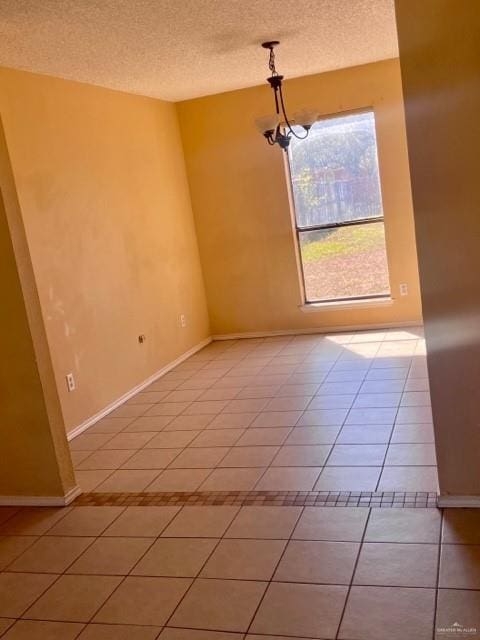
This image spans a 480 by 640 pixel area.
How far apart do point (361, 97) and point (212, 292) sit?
235 cm

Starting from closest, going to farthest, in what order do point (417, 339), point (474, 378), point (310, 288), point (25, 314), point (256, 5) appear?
point (474, 378)
point (25, 314)
point (256, 5)
point (417, 339)
point (310, 288)

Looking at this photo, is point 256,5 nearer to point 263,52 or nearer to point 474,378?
point 263,52

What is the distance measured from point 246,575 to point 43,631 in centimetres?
75

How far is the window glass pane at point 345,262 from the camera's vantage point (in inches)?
241

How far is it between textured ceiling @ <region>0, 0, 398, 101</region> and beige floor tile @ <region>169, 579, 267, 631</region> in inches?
105

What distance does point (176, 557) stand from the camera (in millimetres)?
2645

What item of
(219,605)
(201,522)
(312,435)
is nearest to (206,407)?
(312,435)

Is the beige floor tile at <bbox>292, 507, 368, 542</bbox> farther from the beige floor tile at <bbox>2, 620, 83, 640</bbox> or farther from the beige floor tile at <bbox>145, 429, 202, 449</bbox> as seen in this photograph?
the beige floor tile at <bbox>145, 429, 202, 449</bbox>

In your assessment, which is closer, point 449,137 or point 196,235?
point 449,137

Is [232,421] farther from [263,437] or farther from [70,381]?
[70,381]

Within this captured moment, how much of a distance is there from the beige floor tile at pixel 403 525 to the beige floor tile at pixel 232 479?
2.29 feet

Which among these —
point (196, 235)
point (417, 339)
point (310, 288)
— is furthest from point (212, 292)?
point (417, 339)

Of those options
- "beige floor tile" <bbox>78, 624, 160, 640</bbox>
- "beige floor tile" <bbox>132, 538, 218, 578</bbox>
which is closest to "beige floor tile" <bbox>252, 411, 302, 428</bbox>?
"beige floor tile" <bbox>132, 538, 218, 578</bbox>

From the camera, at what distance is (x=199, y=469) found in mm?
3480
